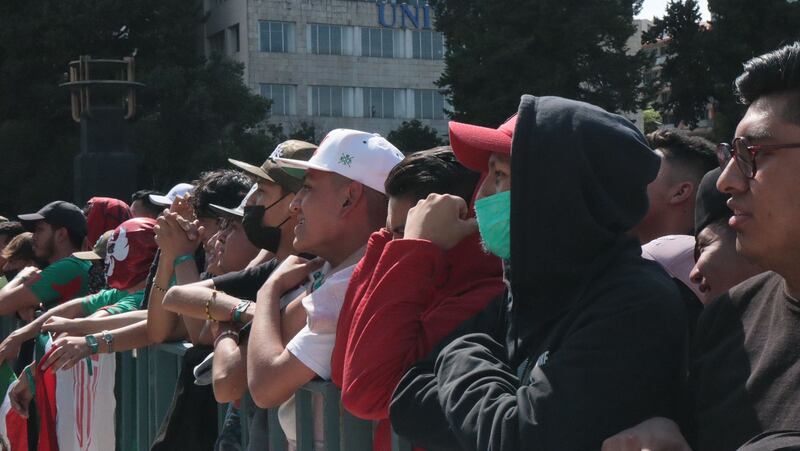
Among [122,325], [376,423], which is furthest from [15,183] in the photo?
[376,423]

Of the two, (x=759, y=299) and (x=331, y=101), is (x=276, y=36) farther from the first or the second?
(x=759, y=299)

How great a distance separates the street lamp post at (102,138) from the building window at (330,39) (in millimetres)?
46597

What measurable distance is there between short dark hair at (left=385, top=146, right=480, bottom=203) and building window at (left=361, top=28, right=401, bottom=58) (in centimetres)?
6137

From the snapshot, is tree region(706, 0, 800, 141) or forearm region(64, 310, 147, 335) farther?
tree region(706, 0, 800, 141)

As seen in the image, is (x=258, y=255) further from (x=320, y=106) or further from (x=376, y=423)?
(x=320, y=106)

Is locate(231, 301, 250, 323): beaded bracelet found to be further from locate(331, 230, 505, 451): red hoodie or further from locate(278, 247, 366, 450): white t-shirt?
locate(331, 230, 505, 451): red hoodie

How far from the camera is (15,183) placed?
38.3m

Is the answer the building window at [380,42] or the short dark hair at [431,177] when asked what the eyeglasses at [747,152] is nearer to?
the short dark hair at [431,177]

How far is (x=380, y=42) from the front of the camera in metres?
65.0

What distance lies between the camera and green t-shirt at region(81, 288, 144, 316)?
5.96 meters

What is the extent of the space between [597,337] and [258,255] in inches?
113

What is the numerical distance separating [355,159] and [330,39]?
59866 mm

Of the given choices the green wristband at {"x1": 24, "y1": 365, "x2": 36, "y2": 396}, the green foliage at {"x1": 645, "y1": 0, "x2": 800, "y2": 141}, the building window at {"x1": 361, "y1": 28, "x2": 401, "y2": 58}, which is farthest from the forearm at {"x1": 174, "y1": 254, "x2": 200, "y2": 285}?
the building window at {"x1": 361, "y1": 28, "x2": 401, "y2": 58}

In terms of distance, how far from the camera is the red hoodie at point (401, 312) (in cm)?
291
